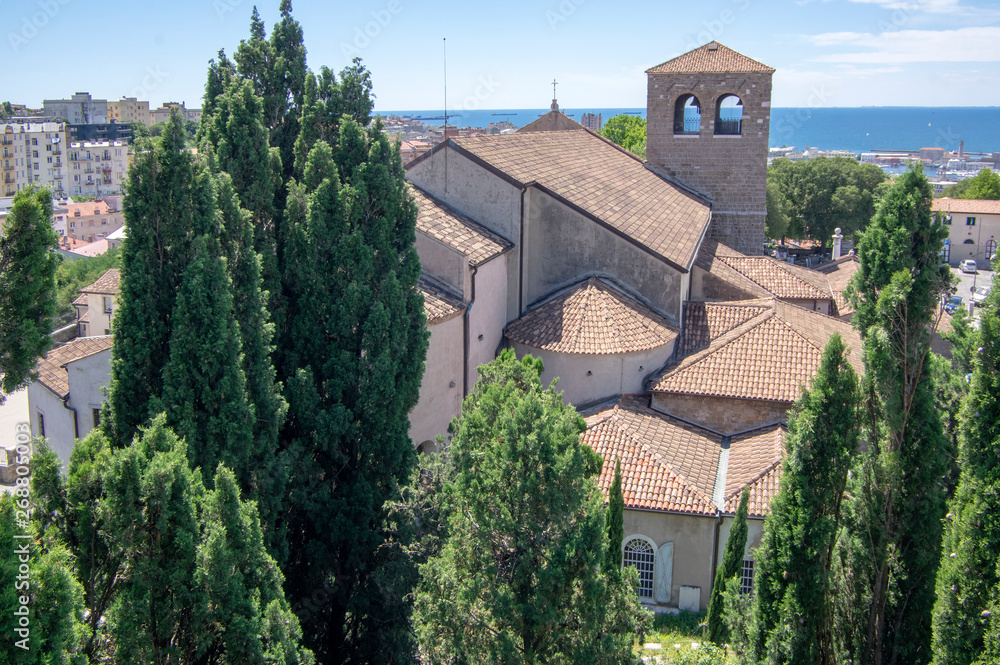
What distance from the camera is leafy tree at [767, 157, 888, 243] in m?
64.2

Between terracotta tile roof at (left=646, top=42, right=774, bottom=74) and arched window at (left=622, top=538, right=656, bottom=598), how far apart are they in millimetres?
23156

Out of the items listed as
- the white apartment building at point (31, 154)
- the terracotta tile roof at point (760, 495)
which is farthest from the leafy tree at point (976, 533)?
the white apartment building at point (31, 154)

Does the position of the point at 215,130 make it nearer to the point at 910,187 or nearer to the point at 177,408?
the point at 177,408

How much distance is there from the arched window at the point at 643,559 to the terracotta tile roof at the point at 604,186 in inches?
325

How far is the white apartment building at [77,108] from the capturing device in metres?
138

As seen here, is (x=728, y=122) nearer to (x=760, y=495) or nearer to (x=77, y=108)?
(x=760, y=495)

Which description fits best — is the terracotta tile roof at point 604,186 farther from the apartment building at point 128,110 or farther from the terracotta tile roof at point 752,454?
the apartment building at point 128,110

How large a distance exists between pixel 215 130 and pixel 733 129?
26346 millimetres

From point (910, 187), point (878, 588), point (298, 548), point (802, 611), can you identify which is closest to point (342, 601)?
point (298, 548)

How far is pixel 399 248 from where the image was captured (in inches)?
612

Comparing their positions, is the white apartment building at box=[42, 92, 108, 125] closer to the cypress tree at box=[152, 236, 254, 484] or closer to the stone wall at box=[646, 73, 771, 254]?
the stone wall at box=[646, 73, 771, 254]

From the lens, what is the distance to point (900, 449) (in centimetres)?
1034

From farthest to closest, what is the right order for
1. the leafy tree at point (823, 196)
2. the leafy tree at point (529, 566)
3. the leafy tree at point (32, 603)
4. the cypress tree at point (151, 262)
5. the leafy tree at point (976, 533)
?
the leafy tree at point (823, 196) → the cypress tree at point (151, 262) → the leafy tree at point (529, 566) → the leafy tree at point (976, 533) → the leafy tree at point (32, 603)

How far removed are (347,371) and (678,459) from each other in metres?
8.22
